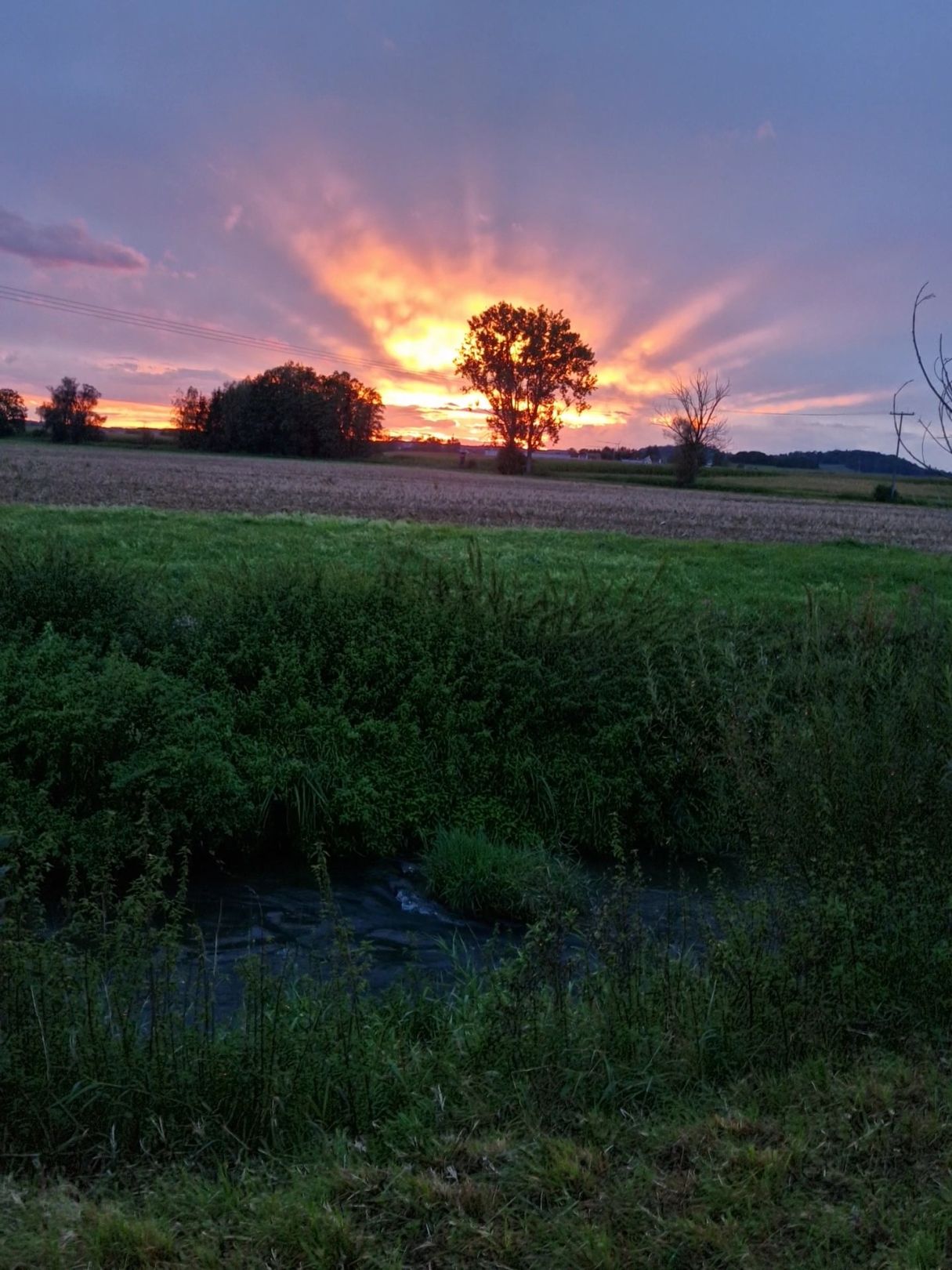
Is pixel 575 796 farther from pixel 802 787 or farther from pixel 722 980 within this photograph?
pixel 722 980

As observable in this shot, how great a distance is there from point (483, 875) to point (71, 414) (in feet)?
283

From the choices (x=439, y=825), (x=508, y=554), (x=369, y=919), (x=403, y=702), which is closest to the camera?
(x=369, y=919)

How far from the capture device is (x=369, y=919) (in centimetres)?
718

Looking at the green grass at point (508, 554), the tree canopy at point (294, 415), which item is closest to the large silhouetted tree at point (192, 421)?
the tree canopy at point (294, 415)

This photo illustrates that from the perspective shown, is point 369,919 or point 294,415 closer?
point 369,919

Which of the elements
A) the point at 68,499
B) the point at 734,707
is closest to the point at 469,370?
the point at 68,499

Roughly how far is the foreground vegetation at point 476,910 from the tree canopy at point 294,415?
70213 mm

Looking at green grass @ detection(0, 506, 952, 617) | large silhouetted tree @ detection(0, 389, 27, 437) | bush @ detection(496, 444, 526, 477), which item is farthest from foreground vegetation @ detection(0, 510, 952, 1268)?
large silhouetted tree @ detection(0, 389, 27, 437)

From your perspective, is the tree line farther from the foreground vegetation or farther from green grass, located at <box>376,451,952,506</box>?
the foreground vegetation

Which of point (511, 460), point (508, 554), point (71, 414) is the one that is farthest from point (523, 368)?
point (508, 554)

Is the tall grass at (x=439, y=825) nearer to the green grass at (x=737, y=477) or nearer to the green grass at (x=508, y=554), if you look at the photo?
the green grass at (x=508, y=554)

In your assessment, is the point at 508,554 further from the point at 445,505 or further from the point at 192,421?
the point at 192,421

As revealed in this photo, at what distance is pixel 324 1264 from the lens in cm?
282

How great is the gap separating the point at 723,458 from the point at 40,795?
264 feet
